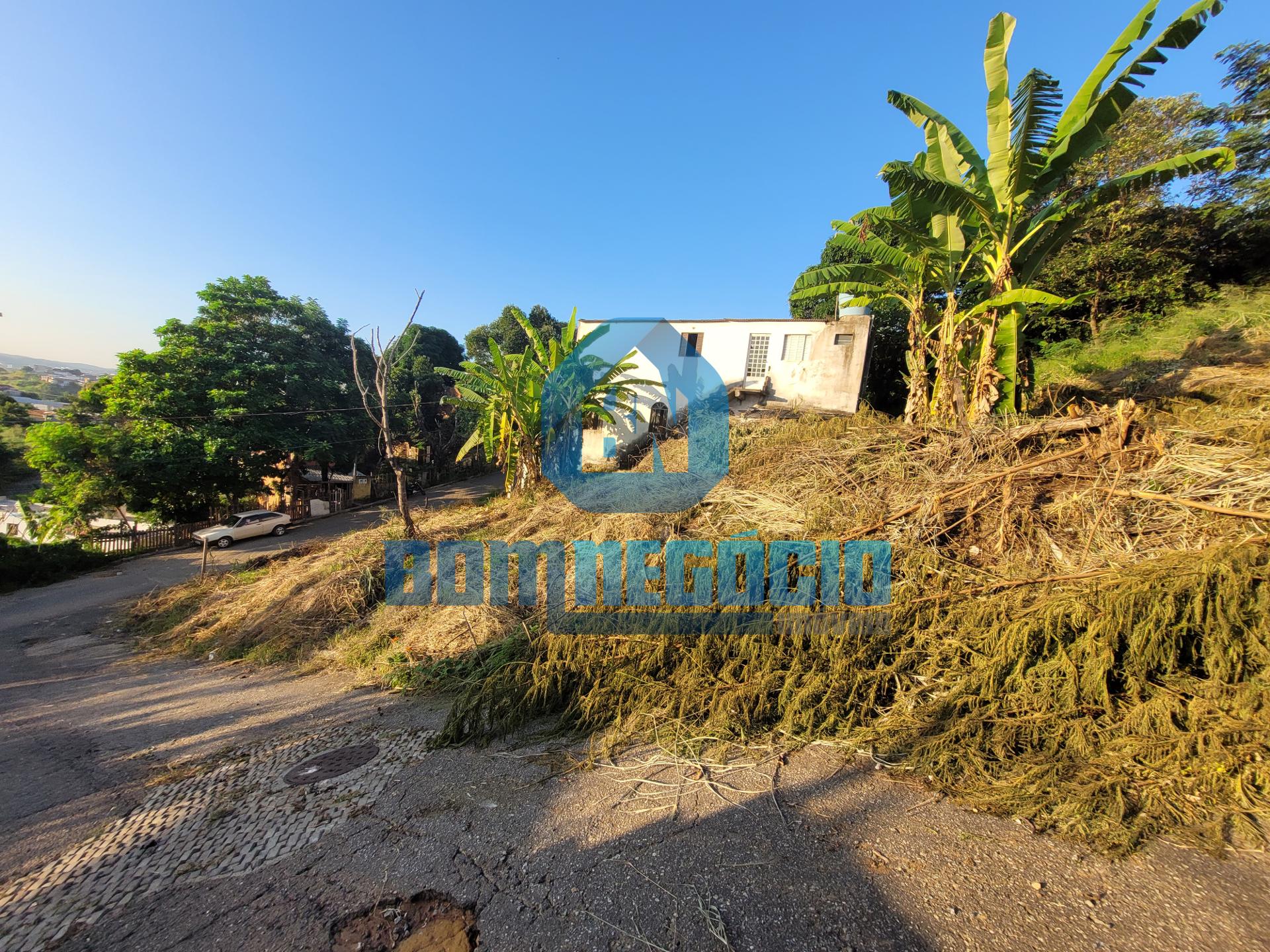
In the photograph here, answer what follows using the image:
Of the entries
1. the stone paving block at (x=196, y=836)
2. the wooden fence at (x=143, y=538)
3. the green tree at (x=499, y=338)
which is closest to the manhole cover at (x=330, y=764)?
the stone paving block at (x=196, y=836)

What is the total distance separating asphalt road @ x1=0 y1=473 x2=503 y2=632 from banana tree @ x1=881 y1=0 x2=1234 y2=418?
11724 mm

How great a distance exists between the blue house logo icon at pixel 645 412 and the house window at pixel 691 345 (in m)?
0.04

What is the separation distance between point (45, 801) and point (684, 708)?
17.4ft

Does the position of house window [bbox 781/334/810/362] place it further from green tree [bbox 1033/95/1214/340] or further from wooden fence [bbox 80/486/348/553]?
wooden fence [bbox 80/486/348/553]

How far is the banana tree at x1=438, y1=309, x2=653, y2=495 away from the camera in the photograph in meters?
11.5

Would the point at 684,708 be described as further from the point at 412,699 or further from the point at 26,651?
the point at 26,651

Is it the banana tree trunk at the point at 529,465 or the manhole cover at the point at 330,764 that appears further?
the banana tree trunk at the point at 529,465

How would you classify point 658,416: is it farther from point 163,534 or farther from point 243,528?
point 163,534

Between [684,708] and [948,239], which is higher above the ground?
[948,239]

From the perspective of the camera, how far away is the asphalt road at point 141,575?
1007 centimetres

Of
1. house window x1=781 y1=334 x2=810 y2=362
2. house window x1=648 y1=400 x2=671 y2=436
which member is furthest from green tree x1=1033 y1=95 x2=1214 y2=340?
house window x1=648 y1=400 x2=671 y2=436

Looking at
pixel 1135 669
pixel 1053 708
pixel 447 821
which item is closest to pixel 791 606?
pixel 1053 708

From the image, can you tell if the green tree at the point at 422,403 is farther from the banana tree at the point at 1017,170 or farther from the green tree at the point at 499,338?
the banana tree at the point at 1017,170

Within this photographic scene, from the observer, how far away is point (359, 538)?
30.4 ft
